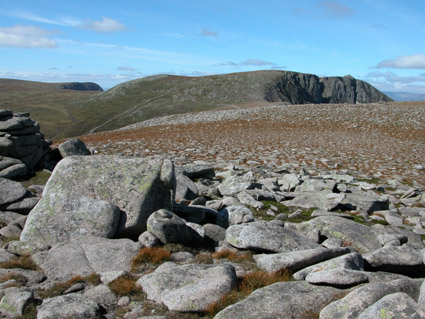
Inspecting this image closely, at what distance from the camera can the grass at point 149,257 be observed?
8.34 metres

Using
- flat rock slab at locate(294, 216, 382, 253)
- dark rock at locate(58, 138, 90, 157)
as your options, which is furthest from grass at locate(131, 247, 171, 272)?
dark rock at locate(58, 138, 90, 157)

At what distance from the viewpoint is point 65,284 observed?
734cm

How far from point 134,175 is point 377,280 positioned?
7.02 metres

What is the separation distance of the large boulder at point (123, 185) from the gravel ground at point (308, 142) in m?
12.7

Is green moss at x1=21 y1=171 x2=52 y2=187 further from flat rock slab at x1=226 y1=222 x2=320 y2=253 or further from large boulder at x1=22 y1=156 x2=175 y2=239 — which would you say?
flat rock slab at x1=226 y1=222 x2=320 y2=253

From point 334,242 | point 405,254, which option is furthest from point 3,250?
point 405,254

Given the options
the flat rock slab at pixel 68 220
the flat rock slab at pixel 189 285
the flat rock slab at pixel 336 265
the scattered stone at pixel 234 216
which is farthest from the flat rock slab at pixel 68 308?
the scattered stone at pixel 234 216

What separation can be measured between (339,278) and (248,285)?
1764 mm

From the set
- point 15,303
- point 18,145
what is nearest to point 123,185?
point 15,303

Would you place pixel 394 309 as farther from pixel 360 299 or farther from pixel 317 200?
pixel 317 200

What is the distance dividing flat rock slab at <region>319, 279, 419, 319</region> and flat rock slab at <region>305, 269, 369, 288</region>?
0.46 metres

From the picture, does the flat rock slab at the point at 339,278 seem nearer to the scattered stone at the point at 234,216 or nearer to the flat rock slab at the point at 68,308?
the flat rock slab at the point at 68,308

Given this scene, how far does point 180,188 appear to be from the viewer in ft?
48.7

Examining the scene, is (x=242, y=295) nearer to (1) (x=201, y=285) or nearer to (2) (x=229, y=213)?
(1) (x=201, y=285)
